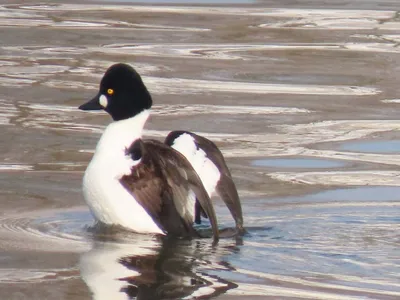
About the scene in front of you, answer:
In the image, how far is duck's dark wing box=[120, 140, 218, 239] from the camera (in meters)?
7.65

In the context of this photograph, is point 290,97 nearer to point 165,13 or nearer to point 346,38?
point 346,38

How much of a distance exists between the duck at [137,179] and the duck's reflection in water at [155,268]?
0.14 meters

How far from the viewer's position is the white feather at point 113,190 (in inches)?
298

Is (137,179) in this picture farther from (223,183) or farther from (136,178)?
(223,183)

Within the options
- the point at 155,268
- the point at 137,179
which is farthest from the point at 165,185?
the point at 155,268

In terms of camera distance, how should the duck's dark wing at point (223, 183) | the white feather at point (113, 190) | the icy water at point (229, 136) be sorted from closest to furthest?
the icy water at point (229, 136)
the white feather at point (113, 190)
the duck's dark wing at point (223, 183)

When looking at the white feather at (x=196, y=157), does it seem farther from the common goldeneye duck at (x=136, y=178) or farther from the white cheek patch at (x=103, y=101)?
the white cheek patch at (x=103, y=101)

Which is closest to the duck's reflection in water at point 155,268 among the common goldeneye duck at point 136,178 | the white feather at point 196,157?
the common goldeneye duck at point 136,178

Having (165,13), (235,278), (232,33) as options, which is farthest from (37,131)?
(165,13)

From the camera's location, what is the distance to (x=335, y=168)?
381 inches

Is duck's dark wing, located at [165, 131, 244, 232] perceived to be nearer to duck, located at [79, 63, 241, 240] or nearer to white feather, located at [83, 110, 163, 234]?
duck, located at [79, 63, 241, 240]

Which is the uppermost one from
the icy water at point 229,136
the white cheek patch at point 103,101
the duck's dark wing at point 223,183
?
the white cheek patch at point 103,101

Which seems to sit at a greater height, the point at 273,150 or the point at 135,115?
the point at 135,115

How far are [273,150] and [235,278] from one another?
3536 millimetres
